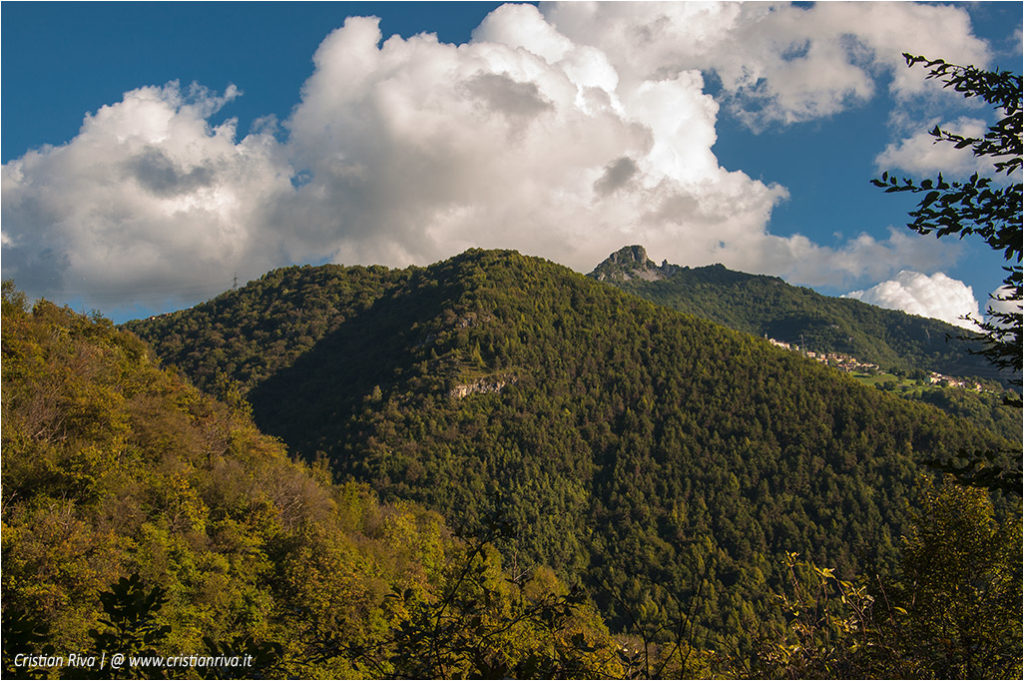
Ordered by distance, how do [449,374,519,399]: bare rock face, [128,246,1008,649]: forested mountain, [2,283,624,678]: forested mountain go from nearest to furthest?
1. [2,283,624,678]: forested mountain
2. [128,246,1008,649]: forested mountain
3. [449,374,519,399]: bare rock face

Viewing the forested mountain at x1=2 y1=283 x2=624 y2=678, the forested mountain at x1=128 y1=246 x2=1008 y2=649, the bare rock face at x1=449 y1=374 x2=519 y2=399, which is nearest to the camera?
the forested mountain at x1=2 y1=283 x2=624 y2=678

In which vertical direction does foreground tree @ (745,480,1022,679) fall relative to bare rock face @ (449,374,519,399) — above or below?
below

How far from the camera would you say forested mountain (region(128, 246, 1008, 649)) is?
123875mm

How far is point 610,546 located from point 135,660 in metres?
136

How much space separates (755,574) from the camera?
106750mm

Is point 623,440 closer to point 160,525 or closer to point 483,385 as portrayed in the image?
point 483,385

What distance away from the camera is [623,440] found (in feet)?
571

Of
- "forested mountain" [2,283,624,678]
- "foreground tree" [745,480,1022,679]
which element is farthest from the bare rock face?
"foreground tree" [745,480,1022,679]

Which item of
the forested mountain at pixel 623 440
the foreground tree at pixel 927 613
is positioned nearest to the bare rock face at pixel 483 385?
the forested mountain at pixel 623 440

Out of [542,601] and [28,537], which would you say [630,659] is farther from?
[28,537]

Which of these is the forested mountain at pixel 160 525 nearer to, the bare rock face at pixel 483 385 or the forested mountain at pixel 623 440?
the forested mountain at pixel 623 440

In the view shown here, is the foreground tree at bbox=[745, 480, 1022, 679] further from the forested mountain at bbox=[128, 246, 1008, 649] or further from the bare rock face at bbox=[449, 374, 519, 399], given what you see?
the bare rock face at bbox=[449, 374, 519, 399]

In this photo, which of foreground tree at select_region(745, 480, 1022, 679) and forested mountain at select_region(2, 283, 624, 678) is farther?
forested mountain at select_region(2, 283, 624, 678)

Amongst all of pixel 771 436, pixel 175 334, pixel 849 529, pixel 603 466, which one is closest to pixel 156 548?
pixel 849 529
